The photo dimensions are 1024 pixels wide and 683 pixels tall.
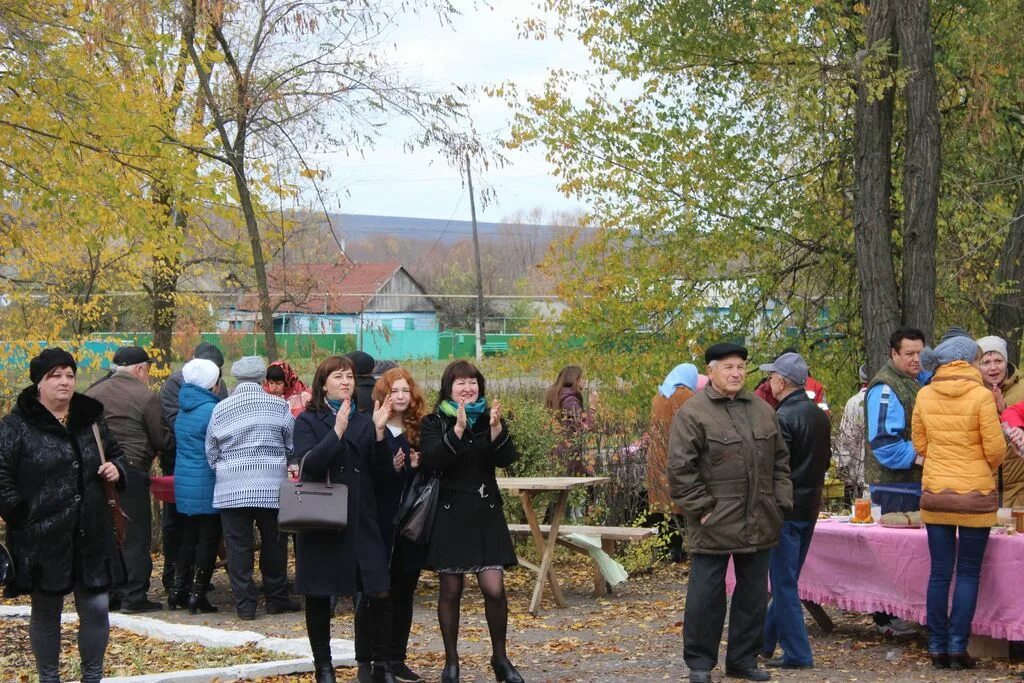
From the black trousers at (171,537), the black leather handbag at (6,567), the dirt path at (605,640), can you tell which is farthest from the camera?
the black trousers at (171,537)

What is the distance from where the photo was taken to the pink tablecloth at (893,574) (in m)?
7.14

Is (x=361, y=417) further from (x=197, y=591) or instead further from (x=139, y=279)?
(x=139, y=279)

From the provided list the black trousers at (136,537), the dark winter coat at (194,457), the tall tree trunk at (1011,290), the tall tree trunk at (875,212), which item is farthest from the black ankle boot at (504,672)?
the tall tree trunk at (1011,290)

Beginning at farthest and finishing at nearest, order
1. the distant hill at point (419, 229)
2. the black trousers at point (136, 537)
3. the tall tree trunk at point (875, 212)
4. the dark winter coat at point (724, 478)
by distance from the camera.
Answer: the distant hill at point (419, 229) → the tall tree trunk at point (875, 212) → the black trousers at point (136, 537) → the dark winter coat at point (724, 478)

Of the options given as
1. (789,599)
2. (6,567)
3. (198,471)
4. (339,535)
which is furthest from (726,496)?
(198,471)

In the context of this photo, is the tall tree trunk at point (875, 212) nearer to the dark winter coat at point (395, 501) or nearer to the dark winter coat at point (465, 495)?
the dark winter coat at point (465, 495)

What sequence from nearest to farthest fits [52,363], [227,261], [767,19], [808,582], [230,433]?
[52,363] < [808,582] < [230,433] < [767,19] < [227,261]

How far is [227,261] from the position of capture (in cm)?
2231

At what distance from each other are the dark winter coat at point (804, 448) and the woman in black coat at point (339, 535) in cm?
232

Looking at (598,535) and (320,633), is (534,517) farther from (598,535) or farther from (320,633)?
(320,633)

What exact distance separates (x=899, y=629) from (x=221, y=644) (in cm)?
420

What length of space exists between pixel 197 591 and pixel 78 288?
11648 millimetres

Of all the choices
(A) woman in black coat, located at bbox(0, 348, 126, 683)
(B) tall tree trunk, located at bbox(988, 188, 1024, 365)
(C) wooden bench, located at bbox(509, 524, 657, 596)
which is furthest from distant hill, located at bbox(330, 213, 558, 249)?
(A) woman in black coat, located at bbox(0, 348, 126, 683)

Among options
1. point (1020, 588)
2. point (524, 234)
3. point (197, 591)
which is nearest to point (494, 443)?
point (1020, 588)
